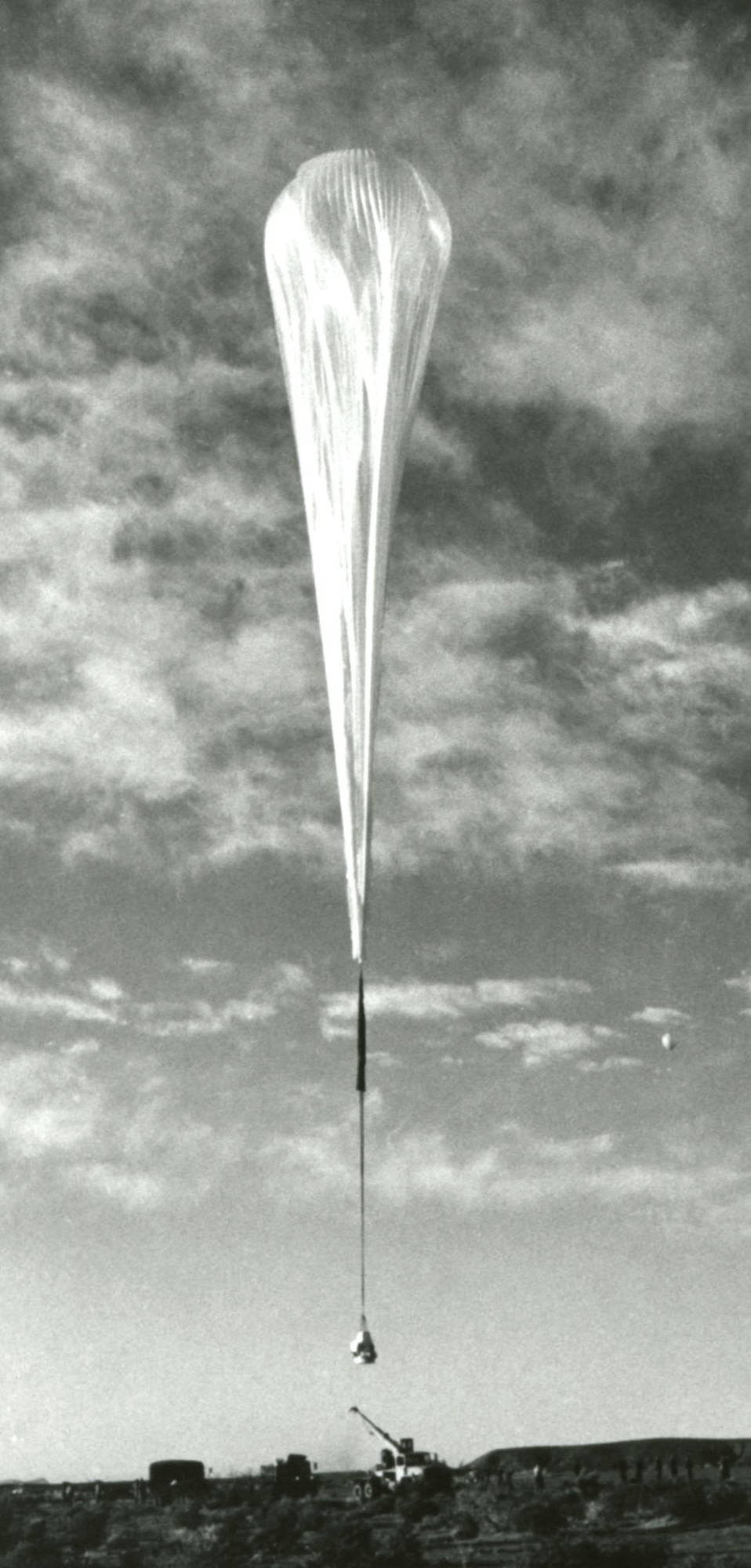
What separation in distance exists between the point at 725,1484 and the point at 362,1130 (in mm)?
44149

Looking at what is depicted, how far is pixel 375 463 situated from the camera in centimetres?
1661

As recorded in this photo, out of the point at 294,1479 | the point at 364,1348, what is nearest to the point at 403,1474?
the point at 294,1479

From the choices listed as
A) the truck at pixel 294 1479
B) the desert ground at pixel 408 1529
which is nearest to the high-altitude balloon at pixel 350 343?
the desert ground at pixel 408 1529

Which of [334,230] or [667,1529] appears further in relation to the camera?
[667,1529]

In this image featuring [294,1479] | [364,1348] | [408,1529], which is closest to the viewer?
[364,1348]

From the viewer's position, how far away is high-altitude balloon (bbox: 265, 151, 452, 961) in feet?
53.8

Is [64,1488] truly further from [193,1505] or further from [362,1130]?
[362,1130]

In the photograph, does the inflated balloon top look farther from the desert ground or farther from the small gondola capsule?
the desert ground

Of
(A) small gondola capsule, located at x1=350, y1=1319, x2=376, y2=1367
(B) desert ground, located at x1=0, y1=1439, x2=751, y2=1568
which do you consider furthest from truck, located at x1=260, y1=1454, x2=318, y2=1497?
(A) small gondola capsule, located at x1=350, y1=1319, x2=376, y2=1367

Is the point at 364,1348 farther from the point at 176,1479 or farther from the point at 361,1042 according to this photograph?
the point at 176,1479

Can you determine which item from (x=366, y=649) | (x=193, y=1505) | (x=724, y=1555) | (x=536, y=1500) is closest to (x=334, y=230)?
(x=366, y=649)

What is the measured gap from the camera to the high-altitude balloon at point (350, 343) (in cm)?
1639

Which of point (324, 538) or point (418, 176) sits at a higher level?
point (418, 176)

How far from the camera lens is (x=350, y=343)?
17.0 m
